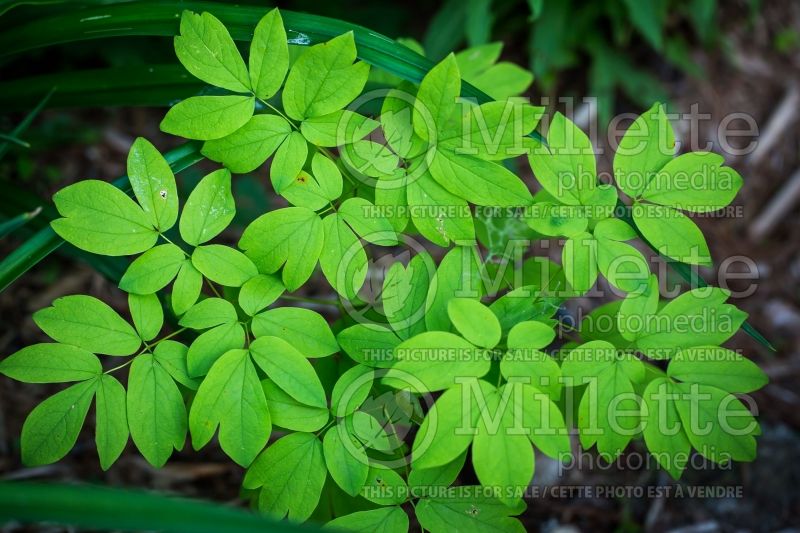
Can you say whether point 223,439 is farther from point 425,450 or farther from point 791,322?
point 791,322

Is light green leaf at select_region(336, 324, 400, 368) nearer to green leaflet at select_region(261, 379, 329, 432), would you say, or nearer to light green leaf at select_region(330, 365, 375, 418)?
light green leaf at select_region(330, 365, 375, 418)

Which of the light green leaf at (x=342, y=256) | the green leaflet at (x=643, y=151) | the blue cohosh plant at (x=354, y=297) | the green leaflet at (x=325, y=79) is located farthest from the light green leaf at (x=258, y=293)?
the green leaflet at (x=643, y=151)

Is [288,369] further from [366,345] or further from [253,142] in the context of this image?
[253,142]

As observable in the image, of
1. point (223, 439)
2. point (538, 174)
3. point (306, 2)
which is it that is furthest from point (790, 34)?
point (223, 439)

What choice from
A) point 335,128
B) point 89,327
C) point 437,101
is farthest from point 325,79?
point 89,327

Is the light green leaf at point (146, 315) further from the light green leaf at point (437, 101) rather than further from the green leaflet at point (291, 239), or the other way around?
the light green leaf at point (437, 101)

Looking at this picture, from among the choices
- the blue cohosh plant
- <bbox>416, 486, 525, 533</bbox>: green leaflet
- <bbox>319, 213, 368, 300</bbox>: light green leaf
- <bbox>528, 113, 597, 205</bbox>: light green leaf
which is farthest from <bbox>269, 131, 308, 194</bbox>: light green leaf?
<bbox>416, 486, 525, 533</bbox>: green leaflet
